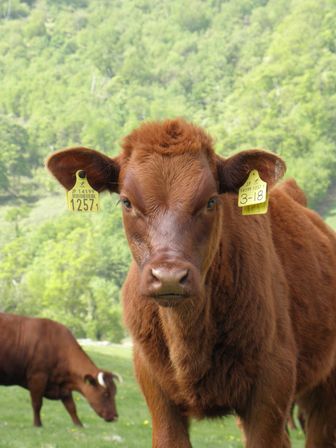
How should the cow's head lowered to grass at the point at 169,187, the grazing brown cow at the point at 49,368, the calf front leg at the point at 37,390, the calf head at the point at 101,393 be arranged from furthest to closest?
1. the calf head at the point at 101,393
2. the grazing brown cow at the point at 49,368
3. the calf front leg at the point at 37,390
4. the cow's head lowered to grass at the point at 169,187

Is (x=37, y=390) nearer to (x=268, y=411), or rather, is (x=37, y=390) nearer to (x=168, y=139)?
(x=268, y=411)

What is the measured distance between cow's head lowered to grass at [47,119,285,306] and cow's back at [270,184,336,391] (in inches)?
45.6

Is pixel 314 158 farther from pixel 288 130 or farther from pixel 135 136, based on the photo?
pixel 135 136

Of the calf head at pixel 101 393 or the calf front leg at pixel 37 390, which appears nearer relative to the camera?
the calf front leg at pixel 37 390

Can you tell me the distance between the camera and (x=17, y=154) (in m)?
168

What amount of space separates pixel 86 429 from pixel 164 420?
37.1 ft

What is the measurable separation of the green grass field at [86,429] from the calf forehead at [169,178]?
5414 millimetres

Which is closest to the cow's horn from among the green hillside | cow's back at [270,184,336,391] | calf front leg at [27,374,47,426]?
calf front leg at [27,374,47,426]

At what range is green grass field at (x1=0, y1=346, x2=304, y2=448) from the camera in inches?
545

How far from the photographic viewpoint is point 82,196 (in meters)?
5.83

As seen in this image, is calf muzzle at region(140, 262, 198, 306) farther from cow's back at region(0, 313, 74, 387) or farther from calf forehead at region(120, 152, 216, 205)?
cow's back at region(0, 313, 74, 387)

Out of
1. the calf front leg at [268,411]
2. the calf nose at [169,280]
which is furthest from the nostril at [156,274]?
the calf front leg at [268,411]

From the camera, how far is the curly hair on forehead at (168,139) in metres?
5.47

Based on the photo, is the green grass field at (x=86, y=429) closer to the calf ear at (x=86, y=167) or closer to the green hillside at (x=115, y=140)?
the calf ear at (x=86, y=167)
